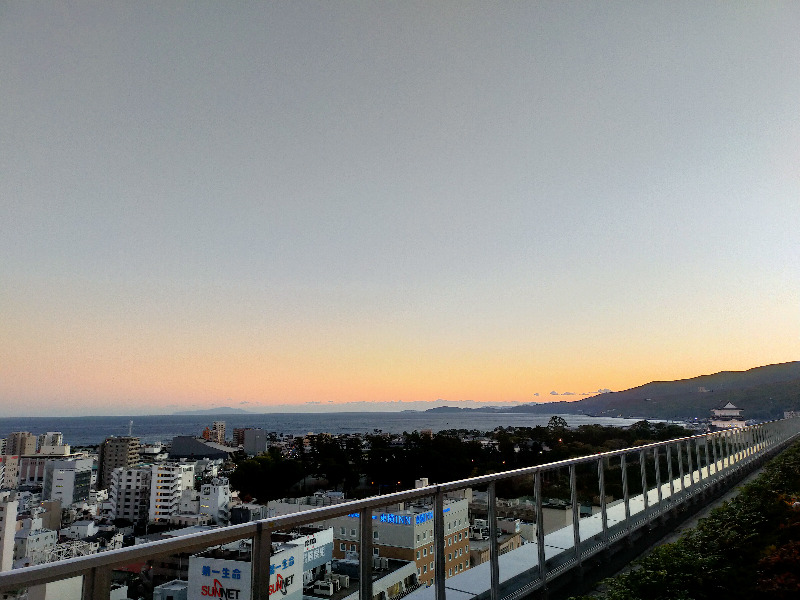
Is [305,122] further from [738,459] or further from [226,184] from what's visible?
[738,459]

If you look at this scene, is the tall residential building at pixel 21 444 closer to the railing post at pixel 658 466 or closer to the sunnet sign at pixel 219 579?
the railing post at pixel 658 466

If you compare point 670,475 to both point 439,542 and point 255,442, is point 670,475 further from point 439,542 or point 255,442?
point 255,442

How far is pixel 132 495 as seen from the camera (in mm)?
80375

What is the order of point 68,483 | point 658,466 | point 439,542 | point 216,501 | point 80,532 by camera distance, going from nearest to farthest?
point 439,542
point 658,466
point 80,532
point 216,501
point 68,483

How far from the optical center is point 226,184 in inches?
856

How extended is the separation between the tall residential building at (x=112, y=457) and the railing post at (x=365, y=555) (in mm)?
125415

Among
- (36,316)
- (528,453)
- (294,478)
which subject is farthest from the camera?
(294,478)

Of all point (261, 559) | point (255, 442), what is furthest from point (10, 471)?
point (261, 559)

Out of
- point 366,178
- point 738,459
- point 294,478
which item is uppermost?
point 366,178

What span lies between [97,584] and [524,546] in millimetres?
3749

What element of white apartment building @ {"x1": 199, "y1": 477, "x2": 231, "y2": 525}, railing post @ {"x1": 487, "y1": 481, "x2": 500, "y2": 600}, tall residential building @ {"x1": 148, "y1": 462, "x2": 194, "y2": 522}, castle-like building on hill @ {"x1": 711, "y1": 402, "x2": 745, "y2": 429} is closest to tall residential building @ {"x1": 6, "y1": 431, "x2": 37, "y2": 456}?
tall residential building @ {"x1": 148, "y1": 462, "x2": 194, "y2": 522}

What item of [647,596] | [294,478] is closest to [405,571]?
[647,596]

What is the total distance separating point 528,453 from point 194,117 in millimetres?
49779

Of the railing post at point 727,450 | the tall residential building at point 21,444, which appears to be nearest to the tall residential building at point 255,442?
the tall residential building at point 21,444
